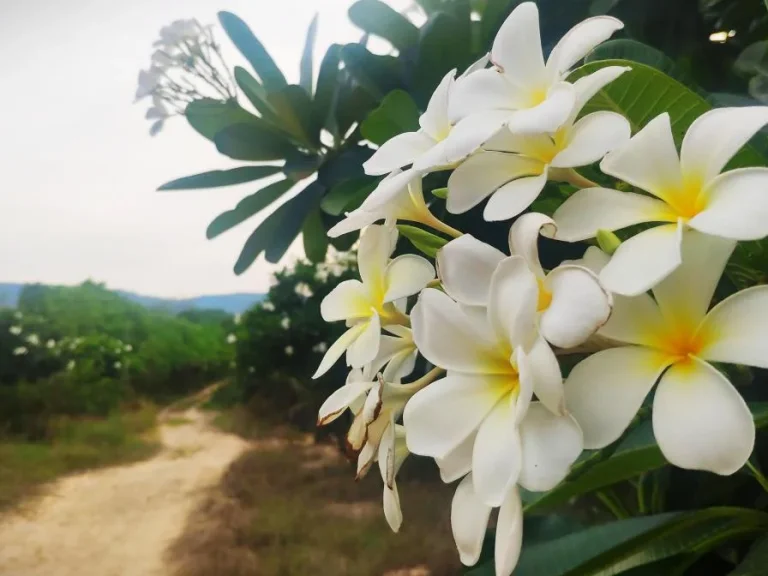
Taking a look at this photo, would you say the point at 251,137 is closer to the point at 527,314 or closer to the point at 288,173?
the point at 288,173

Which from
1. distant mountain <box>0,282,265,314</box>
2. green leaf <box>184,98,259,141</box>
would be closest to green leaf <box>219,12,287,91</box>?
green leaf <box>184,98,259,141</box>

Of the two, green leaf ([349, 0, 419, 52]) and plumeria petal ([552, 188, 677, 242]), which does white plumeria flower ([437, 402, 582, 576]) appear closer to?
plumeria petal ([552, 188, 677, 242])

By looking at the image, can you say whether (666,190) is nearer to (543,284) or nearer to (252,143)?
(543,284)

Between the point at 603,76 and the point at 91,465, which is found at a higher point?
the point at 603,76

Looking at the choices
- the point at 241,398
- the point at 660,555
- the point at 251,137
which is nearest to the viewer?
the point at 660,555

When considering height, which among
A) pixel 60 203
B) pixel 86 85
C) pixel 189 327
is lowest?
pixel 189 327

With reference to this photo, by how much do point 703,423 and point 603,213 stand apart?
0.08 metres

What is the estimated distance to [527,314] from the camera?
183 millimetres

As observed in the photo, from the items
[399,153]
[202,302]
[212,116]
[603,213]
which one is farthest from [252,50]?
[603,213]

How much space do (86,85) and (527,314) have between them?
1013mm

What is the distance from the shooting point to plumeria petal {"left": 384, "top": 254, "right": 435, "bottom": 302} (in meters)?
0.27

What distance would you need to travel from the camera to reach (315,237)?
2.55ft

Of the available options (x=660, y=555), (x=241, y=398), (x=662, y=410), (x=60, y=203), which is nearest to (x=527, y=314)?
(x=662, y=410)

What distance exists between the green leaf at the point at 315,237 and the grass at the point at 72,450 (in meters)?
0.34
